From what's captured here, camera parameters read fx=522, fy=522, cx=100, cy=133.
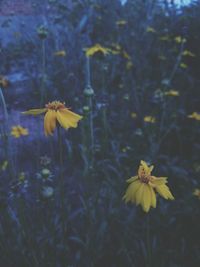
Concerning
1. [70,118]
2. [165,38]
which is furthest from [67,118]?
[165,38]

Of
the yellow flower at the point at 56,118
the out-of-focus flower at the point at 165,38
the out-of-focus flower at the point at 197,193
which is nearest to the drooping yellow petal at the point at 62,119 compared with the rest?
the yellow flower at the point at 56,118

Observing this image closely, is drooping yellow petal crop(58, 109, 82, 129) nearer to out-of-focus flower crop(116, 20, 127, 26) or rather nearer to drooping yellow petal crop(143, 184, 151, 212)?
drooping yellow petal crop(143, 184, 151, 212)

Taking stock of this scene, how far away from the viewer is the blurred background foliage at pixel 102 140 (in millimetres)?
1882

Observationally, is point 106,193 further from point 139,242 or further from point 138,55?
point 138,55

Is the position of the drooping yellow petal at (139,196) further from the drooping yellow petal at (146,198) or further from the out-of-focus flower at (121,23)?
the out-of-focus flower at (121,23)

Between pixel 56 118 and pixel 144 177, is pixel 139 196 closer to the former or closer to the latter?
pixel 144 177

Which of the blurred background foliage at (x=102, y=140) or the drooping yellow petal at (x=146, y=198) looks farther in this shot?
the blurred background foliage at (x=102, y=140)

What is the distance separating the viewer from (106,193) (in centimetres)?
215

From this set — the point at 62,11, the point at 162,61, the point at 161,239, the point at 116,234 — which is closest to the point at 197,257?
the point at 161,239

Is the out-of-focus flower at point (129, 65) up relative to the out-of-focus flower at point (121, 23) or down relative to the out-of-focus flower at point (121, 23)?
down

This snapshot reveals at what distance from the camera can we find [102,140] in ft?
8.86

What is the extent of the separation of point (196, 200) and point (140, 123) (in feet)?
3.20

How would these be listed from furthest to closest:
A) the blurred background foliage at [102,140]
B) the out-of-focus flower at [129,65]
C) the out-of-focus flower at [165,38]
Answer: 1. the out-of-focus flower at [165,38]
2. the out-of-focus flower at [129,65]
3. the blurred background foliage at [102,140]

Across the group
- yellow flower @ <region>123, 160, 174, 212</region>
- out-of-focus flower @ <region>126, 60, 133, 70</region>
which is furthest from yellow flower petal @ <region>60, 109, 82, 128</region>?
out-of-focus flower @ <region>126, 60, 133, 70</region>
